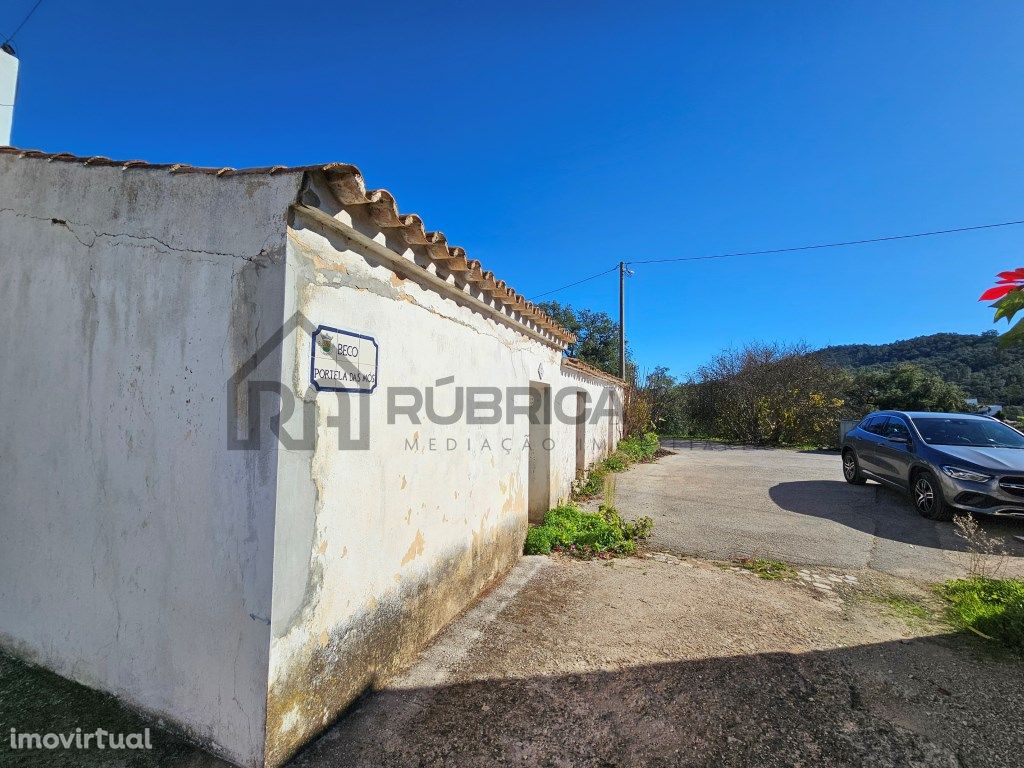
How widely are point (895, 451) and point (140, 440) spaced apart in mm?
9875

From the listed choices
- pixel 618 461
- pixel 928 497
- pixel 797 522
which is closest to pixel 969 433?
pixel 928 497

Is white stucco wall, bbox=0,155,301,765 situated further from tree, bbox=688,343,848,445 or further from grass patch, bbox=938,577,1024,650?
tree, bbox=688,343,848,445

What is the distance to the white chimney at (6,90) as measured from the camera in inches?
179

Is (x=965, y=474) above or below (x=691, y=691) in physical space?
above

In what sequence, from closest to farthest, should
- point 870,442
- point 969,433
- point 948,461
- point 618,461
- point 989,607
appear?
point 989,607 → point 948,461 → point 969,433 → point 870,442 → point 618,461

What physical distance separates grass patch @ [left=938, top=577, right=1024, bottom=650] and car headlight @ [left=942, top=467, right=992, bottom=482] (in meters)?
2.08

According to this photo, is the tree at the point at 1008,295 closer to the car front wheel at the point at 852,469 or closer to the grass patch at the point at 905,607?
the grass patch at the point at 905,607

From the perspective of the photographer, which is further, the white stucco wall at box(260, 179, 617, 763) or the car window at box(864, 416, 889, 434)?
the car window at box(864, 416, 889, 434)

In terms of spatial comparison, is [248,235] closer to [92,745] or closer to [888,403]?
[92,745]

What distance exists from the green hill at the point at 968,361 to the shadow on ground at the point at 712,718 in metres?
21.5

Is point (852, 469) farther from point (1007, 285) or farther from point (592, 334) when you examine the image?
point (592, 334)

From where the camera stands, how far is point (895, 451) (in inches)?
299

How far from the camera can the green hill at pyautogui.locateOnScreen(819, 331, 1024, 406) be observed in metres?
23.5

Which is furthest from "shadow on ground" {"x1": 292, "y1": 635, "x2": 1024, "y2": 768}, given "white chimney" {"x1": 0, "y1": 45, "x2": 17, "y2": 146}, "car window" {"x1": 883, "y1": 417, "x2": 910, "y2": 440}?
"white chimney" {"x1": 0, "y1": 45, "x2": 17, "y2": 146}
